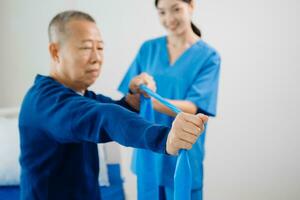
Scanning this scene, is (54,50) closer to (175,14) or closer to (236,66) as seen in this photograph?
(175,14)

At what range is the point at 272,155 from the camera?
2.11 meters

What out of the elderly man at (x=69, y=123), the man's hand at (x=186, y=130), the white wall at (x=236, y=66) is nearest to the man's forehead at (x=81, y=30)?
the elderly man at (x=69, y=123)

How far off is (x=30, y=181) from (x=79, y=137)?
9.6 inches

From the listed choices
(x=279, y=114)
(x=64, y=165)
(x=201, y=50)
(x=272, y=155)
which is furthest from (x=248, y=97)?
(x=64, y=165)

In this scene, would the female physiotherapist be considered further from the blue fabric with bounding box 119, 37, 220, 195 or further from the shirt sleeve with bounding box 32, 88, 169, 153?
the shirt sleeve with bounding box 32, 88, 169, 153

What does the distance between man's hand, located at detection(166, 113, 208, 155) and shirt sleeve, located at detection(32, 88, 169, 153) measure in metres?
0.03

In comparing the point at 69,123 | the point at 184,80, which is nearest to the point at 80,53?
the point at 69,123

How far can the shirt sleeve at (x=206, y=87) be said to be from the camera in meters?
1.35

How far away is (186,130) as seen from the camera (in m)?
0.55

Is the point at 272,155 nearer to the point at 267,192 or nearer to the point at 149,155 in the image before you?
the point at 267,192

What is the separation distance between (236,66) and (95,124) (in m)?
1.53

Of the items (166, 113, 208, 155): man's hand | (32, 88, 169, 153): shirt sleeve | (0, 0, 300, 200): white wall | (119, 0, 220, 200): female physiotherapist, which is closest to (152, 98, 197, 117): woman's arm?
(119, 0, 220, 200): female physiotherapist

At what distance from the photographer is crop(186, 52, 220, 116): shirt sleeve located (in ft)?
4.42

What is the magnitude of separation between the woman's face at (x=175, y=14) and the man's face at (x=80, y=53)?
571 millimetres
